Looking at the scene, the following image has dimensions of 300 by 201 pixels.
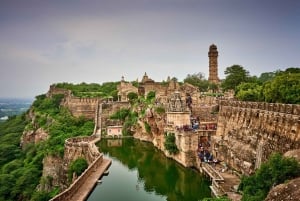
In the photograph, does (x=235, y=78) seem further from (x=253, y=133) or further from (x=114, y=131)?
(x=253, y=133)

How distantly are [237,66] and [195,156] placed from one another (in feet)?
86.8

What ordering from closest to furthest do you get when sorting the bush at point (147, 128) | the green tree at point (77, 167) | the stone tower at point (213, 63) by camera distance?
1. the green tree at point (77, 167)
2. the bush at point (147, 128)
3. the stone tower at point (213, 63)

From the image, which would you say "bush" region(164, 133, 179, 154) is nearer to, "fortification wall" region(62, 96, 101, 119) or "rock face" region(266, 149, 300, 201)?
"rock face" region(266, 149, 300, 201)

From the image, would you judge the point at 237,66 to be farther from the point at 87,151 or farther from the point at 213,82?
the point at 87,151

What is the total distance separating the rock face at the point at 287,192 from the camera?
11134 mm

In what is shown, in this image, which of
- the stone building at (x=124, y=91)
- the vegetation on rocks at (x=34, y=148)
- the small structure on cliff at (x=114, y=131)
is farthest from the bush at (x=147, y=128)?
the stone building at (x=124, y=91)

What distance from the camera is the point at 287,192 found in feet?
37.8

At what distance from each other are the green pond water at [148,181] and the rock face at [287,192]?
8.02 m

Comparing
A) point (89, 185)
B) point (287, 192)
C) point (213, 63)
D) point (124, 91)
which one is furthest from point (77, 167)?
point (213, 63)

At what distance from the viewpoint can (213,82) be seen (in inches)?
2675

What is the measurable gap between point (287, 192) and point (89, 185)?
41.3 feet

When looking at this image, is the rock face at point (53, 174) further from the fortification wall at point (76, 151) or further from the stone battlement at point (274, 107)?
the stone battlement at point (274, 107)

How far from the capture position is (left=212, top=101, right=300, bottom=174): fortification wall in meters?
17.2

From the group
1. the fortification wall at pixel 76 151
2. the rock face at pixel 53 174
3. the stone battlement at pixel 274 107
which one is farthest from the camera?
the fortification wall at pixel 76 151
